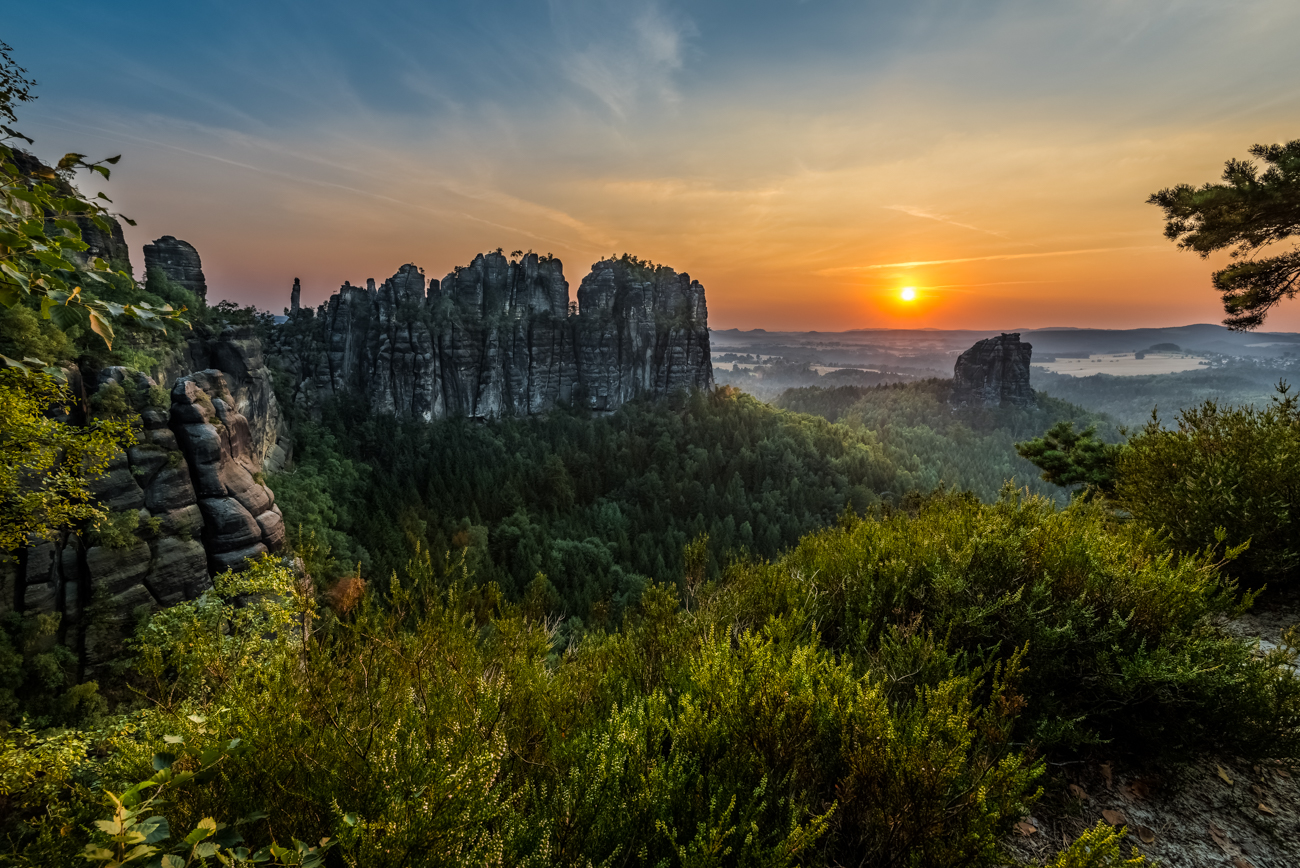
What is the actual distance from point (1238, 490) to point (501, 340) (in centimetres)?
9136

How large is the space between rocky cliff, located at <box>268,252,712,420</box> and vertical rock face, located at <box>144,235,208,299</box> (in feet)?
62.8

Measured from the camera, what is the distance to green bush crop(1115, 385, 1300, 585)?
6266mm

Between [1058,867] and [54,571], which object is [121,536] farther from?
[1058,867]

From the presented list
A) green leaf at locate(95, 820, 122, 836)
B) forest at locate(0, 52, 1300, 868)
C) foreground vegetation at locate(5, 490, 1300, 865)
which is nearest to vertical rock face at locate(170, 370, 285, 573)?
forest at locate(0, 52, 1300, 868)

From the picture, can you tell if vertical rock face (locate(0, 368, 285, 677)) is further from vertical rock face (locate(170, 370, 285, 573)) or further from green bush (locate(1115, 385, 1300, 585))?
green bush (locate(1115, 385, 1300, 585))

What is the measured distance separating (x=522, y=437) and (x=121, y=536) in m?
63.3

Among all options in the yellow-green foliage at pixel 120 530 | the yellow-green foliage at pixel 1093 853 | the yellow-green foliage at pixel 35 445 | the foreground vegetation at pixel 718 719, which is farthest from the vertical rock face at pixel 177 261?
the yellow-green foliage at pixel 1093 853

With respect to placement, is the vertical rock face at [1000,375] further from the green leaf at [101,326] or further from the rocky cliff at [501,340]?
the green leaf at [101,326]

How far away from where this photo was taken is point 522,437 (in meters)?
84.9

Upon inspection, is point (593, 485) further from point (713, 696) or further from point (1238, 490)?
point (713, 696)

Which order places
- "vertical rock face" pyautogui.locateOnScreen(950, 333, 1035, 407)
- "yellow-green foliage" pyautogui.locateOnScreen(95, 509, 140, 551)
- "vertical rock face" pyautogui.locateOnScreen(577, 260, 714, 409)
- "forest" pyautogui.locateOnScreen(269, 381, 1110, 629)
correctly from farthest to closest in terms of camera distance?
"vertical rock face" pyautogui.locateOnScreen(950, 333, 1035, 407) → "vertical rock face" pyautogui.locateOnScreen(577, 260, 714, 409) → "forest" pyautogui.locateOnScreen(269, 381, 1110, 629) → "yellow-green foliage" pyautogui.locateOnScreen(95, 509, 140, 551)

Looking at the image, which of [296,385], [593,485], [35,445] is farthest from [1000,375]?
[35,445]

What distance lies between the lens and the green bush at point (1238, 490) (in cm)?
627

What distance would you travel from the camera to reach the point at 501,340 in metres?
90.0
